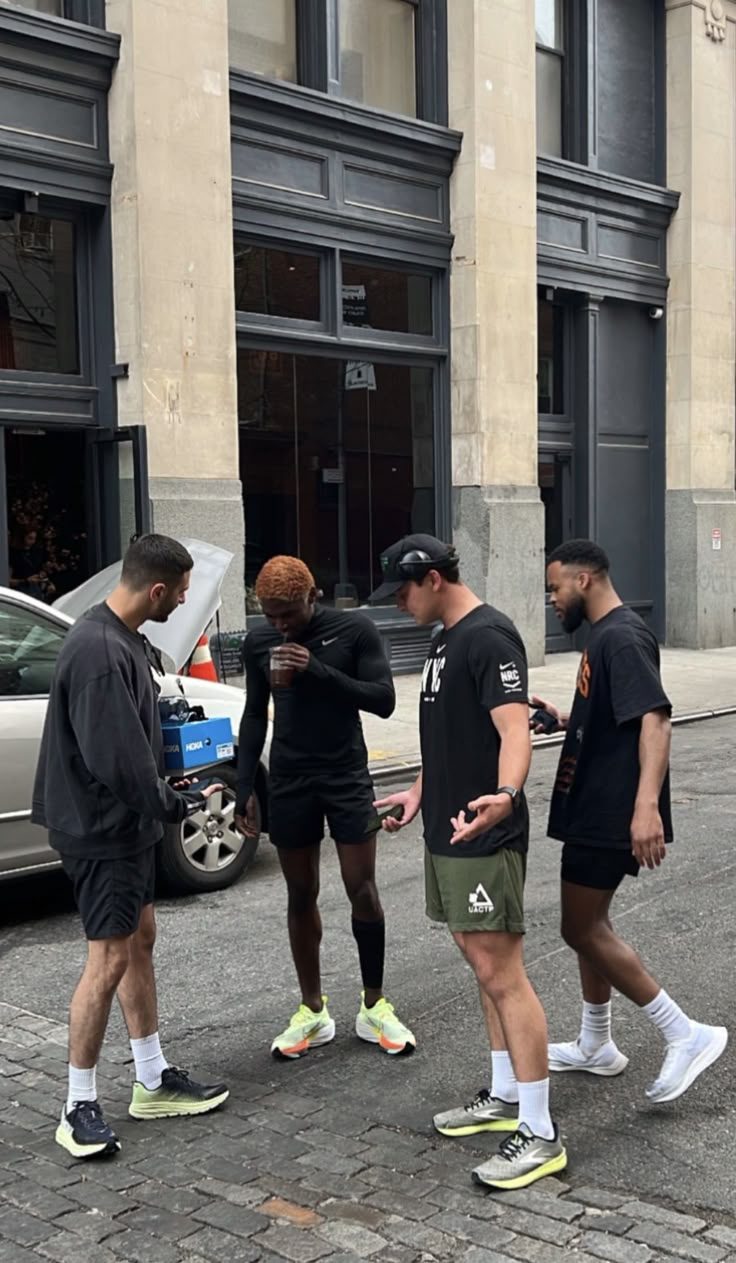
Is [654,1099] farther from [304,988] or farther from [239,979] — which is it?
[239,979]

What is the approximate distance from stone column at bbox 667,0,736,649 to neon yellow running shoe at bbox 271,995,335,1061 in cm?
1571

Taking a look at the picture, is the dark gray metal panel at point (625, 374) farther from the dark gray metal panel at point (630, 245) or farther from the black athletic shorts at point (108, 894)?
the black athletic shorts at point (108, 894)

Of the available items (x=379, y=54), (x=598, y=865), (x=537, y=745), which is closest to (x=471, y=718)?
(x=598, y=865)

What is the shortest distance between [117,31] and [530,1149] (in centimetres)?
1191

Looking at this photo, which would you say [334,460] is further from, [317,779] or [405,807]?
[405,807]

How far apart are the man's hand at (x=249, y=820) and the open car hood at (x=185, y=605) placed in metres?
3.39

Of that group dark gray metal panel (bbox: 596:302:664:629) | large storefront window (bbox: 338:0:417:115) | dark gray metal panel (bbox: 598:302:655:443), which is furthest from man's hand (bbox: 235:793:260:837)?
dark gray metal panel (bbox: 598:302:655:443)

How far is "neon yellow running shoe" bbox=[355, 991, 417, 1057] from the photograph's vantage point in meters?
5.06

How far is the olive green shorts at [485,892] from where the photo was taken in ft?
13.4

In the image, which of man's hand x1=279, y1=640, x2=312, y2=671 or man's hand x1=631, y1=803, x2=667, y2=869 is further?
man's hand x1=279, y1=640, x2=312, y2=671

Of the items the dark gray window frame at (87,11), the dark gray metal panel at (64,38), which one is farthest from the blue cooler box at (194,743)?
the dark gray window frame at (87,11)

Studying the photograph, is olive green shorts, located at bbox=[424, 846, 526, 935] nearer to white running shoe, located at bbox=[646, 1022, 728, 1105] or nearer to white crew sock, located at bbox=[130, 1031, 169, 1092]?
white running shoe, located at bbox=[646, 1022, 728, 1105]

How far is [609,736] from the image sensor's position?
448cm

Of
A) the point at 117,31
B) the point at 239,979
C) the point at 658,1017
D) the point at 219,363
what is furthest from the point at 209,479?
the point at 658,1017
